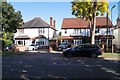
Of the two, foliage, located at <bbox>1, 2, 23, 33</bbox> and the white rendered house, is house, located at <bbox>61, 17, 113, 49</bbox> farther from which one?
foliage, located at <bbox>1, 2, 23, 33</bbox>

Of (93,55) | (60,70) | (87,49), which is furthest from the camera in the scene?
(87,49)

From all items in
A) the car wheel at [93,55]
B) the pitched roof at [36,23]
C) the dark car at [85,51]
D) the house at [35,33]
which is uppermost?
the pitched roof at [36,23]

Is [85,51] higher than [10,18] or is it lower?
lower

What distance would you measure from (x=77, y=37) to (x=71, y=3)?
2545cm

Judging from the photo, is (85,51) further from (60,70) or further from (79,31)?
(79,31)

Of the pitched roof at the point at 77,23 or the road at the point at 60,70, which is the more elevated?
the pitched roof at the point at 77,23

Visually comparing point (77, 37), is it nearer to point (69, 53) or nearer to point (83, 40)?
point (83, 40)

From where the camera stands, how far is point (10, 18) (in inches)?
2014

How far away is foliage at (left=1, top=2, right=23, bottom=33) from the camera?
49553 millimetres

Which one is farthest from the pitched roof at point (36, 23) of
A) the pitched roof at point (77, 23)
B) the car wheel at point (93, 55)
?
the car wheel at point (93, 55)

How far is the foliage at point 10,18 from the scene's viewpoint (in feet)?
163

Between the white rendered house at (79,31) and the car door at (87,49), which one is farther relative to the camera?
the white rendered house at (79,31)

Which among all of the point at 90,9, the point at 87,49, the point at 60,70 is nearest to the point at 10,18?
the point at 90,9

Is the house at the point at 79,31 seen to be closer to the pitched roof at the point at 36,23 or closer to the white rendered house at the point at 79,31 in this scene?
the white rendered house at the point at 79,31
